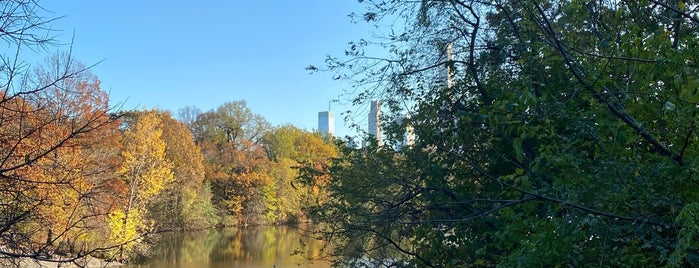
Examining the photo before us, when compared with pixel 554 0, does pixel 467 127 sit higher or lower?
lower

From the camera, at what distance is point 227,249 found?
81.9ft

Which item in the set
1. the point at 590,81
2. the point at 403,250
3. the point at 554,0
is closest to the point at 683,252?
the point at 590,81

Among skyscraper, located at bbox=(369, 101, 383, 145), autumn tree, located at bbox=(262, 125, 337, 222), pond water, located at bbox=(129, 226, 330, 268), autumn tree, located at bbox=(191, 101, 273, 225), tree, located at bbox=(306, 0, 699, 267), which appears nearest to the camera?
tree, located at bbox=(306, 0, 699, 267)

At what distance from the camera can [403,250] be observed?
5.43 metres

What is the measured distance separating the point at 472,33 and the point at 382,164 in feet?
5.12

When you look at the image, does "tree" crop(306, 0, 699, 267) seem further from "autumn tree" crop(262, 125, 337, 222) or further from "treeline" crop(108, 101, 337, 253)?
"autumn tree" crop(262, 125, 337, 222)

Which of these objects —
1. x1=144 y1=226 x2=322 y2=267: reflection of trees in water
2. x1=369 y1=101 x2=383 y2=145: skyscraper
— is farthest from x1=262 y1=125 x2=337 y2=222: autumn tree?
x1=369 y1=101 x2=383 y2=145: skyscraper

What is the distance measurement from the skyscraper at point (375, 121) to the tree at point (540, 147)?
18 centimetres

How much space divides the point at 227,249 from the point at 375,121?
20.4m

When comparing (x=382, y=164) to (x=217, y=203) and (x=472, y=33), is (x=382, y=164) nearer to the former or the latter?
(x=472, y=33)

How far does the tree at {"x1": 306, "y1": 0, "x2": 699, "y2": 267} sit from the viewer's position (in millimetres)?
2287

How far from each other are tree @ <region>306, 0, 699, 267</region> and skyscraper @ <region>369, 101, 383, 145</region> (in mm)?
179

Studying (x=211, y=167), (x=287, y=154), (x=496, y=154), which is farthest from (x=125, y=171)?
(x=287, y=154)

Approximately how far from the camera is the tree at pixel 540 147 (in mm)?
2287
